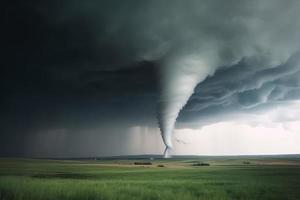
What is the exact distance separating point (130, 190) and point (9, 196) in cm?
1275

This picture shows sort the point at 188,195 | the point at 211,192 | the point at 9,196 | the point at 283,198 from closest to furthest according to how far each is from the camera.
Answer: the point at 9,196 < the point at 283,198 < the point at 188,195 < the point at 211,192

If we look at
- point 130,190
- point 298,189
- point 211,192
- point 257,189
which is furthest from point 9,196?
point 298,189

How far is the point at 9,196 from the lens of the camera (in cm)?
2994

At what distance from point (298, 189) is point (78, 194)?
2492 centimetres

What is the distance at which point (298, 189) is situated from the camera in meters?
37.5

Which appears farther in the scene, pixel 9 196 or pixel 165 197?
pixel 165 197

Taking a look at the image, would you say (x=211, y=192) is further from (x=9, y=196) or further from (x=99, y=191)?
(x=9, y=196)

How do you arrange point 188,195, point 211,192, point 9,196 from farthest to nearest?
point 211,192 → point 188,195 → point 9,196

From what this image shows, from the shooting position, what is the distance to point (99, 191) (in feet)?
115

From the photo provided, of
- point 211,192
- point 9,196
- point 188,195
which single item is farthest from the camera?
point 211,192

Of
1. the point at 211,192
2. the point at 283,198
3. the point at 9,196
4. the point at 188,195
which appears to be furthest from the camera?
the point at 211,192

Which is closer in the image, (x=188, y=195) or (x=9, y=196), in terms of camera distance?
(x=9, y=196)

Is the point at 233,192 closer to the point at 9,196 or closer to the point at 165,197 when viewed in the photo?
the point at 165,197

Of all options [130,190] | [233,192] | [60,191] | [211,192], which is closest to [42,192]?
[60,191]
